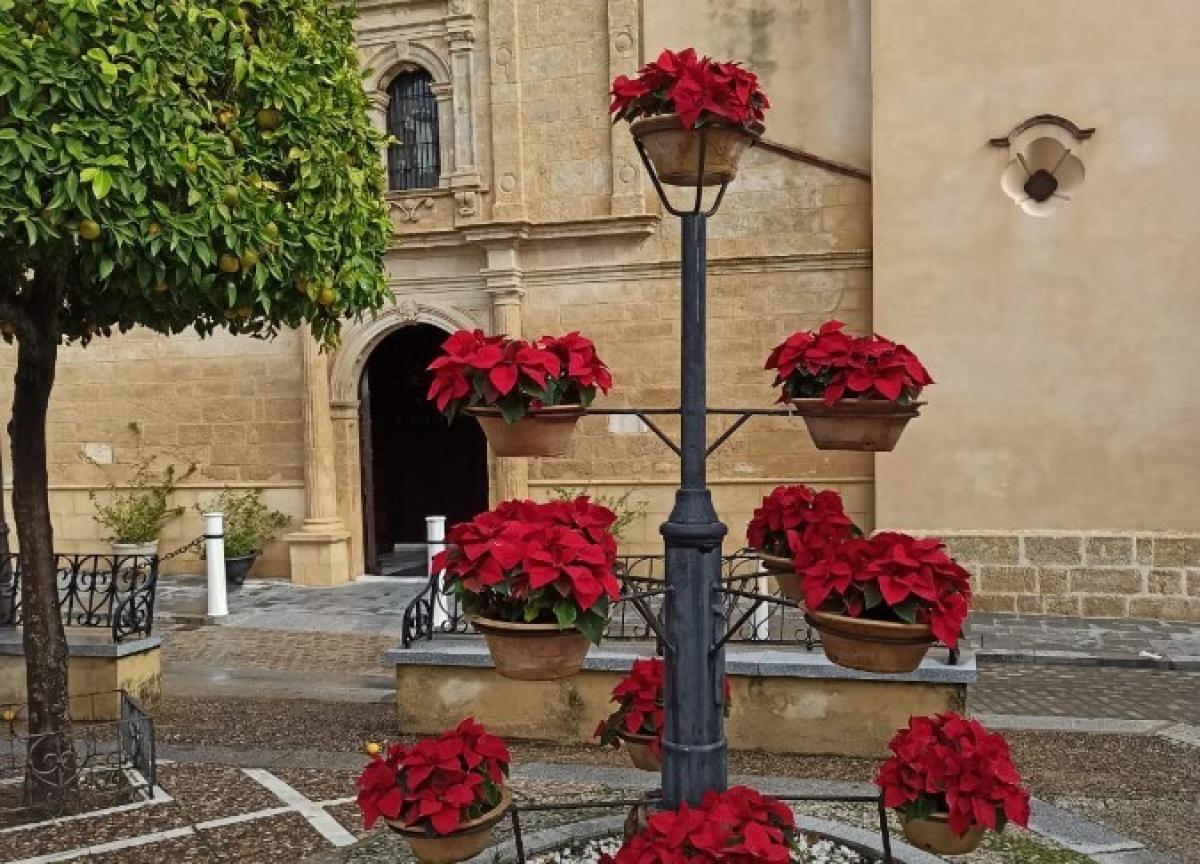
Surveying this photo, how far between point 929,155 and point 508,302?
16.0 feet

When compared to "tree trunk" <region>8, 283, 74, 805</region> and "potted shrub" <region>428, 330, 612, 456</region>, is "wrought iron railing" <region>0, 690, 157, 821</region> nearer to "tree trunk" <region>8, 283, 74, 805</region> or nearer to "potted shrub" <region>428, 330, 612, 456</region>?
"tree trunk" <region>8, 283, 74, 805</region>

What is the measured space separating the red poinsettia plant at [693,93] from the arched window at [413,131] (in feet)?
32.1

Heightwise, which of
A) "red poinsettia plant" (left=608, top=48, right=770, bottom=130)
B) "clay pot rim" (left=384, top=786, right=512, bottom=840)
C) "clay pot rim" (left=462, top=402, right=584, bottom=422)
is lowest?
"clay pot rim" (left=384, top=786, right=512, bottom=840)

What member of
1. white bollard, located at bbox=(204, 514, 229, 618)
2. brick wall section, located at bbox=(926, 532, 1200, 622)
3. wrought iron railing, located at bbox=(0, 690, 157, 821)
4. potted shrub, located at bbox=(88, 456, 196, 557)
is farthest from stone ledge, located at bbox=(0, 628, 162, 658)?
brick wall section, located at bbox=(926, 532, 1200, 622)

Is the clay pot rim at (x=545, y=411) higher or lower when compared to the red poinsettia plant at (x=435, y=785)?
higher

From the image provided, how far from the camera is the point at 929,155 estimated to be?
31.4 ft

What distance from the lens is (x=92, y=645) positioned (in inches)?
244

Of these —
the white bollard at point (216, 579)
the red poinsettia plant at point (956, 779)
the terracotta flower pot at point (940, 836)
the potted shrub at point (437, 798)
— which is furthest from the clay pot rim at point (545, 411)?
the white bollard at point (216, 579)

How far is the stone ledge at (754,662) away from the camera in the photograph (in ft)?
17.3

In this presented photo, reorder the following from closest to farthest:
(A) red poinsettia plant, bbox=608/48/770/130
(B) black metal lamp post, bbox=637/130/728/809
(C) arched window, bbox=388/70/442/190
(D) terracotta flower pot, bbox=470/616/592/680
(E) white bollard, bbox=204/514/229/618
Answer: (D) terracotta flower pot, bbox=470/616/592/680
(A) red poinsettia plant, bbox=608/48/770/130
(B) black metal lamp post, bbox=637/130/728/809
(E) white bollard, bbox=204/514/229/618
(C) arched window, bbox=388/70/442/190

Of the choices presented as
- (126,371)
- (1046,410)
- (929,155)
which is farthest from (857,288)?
(126,371)

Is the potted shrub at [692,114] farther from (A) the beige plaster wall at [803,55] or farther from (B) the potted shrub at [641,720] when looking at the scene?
(A) the beige plaster wall at [803,55]

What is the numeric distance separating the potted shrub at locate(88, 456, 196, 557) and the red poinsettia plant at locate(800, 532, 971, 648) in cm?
1166

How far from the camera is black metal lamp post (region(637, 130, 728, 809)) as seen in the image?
2.63 m
